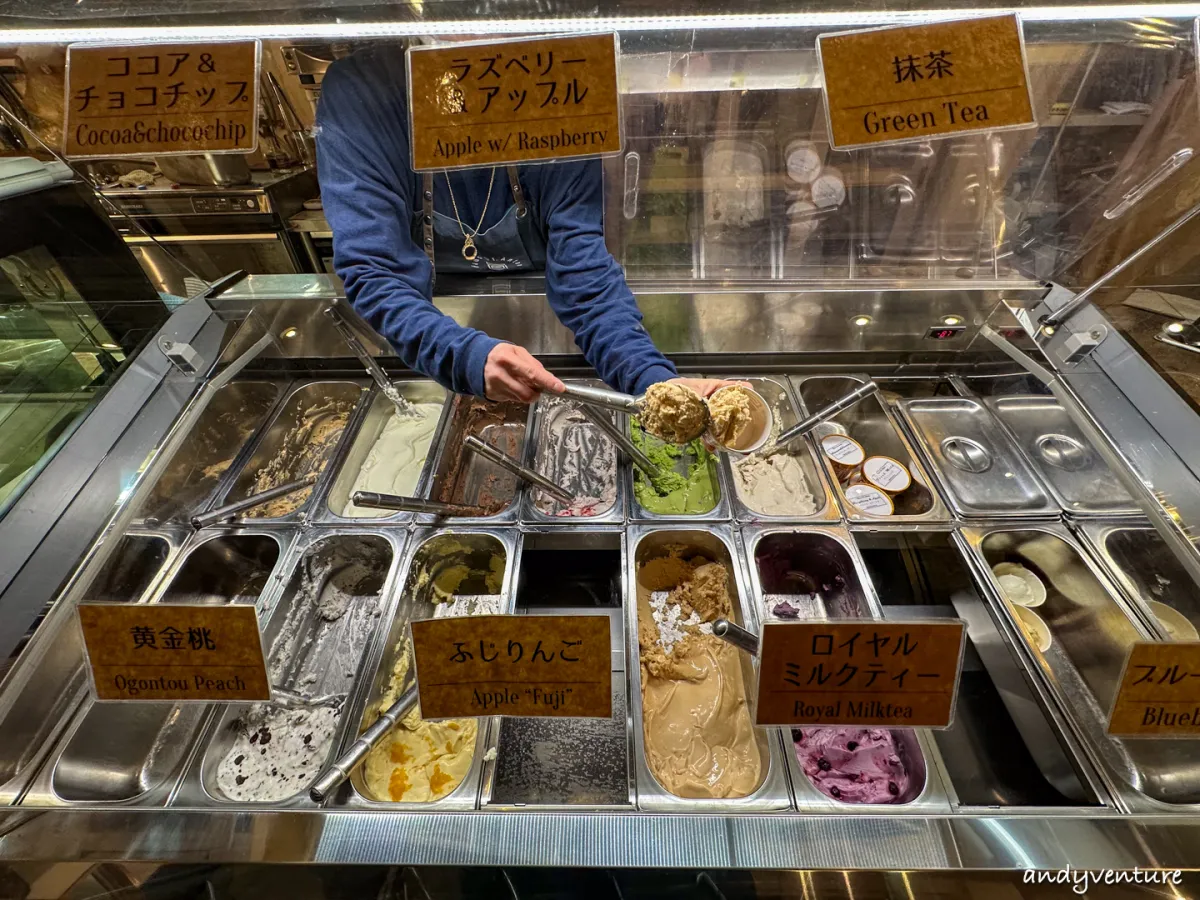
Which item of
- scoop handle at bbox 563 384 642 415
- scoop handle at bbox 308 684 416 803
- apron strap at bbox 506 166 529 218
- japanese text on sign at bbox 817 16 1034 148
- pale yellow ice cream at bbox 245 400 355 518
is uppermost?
japanese text on sign at bbox 817 16 1034 148

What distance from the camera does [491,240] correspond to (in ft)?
6.36

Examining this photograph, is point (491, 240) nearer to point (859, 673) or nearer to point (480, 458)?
point (480, 458)

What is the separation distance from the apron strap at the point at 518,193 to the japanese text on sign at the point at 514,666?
1.30 m

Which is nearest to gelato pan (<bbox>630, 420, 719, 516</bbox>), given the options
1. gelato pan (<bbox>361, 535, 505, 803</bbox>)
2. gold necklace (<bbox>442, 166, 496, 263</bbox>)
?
gelato pan (<bbox>361, 535, 505, 803</bbox>)

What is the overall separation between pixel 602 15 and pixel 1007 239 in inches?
65.2

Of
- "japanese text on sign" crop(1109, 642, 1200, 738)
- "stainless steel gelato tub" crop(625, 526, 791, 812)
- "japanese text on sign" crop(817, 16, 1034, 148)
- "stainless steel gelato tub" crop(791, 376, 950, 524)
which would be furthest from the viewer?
"stainless steel gelato tub" crop(791, 376, 950, 524)

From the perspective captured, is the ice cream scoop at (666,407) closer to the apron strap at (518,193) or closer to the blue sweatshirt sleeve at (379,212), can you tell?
the blue sweatshirt sleeve at (379,212)

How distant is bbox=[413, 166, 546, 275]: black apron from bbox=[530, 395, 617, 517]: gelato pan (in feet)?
1.68

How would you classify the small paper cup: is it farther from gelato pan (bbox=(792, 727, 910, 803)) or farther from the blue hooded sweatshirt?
the blue hooded sweatshirt

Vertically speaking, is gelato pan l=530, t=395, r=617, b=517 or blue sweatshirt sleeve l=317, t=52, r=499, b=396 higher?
blue sweatshirt sleeve l=317, t=52, r=499, b=396

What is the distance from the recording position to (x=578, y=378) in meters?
2.16

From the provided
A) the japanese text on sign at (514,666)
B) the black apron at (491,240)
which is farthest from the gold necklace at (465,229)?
the japanese text on sign at (514,666)

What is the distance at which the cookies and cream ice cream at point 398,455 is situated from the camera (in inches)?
81.7

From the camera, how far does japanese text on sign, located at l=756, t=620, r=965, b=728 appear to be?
1.05 metres
